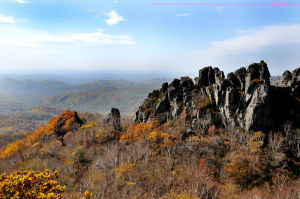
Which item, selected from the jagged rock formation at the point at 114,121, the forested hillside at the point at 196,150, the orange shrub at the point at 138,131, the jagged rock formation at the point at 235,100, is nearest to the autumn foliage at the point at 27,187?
the forested hillside at the point at 196,150

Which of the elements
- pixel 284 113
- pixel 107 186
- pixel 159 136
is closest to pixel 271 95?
pixel 284 113

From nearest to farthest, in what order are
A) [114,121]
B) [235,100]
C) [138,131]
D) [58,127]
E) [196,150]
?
[196,150] → [235,100] → [138,131] → [114,121] → [58,127]

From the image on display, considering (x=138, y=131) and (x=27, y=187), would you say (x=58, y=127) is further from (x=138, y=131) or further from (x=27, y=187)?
(x=27, y=187)

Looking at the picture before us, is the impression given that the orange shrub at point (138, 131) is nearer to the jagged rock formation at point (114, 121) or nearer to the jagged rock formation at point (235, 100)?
the jagged rock formation at point (235, 100)

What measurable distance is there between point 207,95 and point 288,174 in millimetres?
38622

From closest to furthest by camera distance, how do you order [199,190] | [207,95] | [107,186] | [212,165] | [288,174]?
[199,190] < [107,186] < [288,174] < [212,165] < [207,95]

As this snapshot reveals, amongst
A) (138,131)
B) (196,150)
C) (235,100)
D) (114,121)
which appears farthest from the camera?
(114,121)

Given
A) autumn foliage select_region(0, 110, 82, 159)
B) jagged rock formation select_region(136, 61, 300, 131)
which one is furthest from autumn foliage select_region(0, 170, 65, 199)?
autumn foliage select_region(0, 110, 82, 159)

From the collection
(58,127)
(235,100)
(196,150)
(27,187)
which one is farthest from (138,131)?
(27,187)

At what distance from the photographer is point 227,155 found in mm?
53844

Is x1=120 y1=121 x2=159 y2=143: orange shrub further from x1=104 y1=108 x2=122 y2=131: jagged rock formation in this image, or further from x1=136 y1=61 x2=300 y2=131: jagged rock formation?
x1=104 y1=108 x2=122 y2=131: jagged rock formation

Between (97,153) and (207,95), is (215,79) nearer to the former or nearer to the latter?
(207,95)

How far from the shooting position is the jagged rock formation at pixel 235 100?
59906mm

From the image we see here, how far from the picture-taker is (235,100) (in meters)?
65.8
